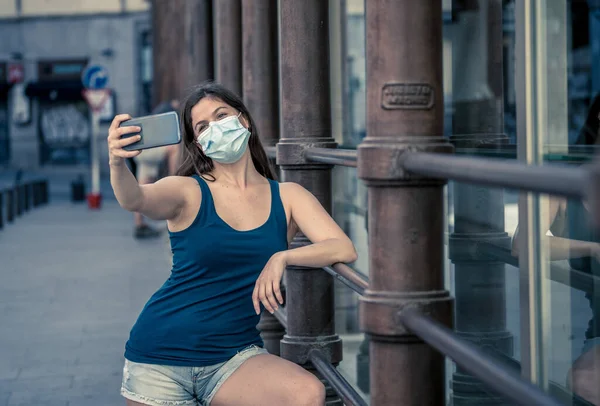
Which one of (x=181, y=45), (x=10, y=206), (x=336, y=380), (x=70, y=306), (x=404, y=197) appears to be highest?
(x=181, y=45)

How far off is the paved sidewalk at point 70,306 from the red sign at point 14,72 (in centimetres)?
2513

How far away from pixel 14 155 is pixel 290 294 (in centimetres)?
3902

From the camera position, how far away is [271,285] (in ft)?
10.2

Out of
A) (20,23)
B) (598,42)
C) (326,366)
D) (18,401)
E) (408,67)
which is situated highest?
(20,23)

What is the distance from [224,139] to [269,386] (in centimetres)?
74

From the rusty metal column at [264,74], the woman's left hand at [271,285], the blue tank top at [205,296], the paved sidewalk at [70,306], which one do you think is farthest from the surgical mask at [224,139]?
the paved sidewalk at [70,306]

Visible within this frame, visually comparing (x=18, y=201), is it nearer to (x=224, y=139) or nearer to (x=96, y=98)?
(x=96, y=98)

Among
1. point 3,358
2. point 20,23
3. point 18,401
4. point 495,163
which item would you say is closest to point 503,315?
point 495,163

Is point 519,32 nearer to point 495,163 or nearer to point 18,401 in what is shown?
→ point 495,163

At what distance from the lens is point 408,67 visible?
2592 mm

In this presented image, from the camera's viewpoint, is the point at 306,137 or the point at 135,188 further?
the point at 306,137

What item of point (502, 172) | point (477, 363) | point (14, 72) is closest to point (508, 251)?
point (477, 363)

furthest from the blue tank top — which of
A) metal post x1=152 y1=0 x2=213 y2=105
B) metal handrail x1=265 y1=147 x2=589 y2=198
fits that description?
metal post x1=152 y1=0 x2=213 y2=105

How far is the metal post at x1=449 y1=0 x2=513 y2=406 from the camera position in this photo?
3.53 m
